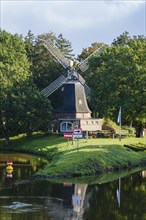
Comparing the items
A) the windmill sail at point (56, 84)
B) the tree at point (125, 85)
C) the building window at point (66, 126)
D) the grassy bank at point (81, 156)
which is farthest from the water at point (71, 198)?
the windmill sail at point (56, 84)

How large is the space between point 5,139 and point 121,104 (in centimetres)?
2108

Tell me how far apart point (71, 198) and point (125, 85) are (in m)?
48.9

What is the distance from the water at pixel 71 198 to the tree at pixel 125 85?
31.8m

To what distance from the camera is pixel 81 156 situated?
171 feet

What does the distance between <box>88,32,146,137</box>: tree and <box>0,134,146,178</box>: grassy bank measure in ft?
19.8

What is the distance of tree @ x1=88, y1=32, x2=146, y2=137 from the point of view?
8028 cm

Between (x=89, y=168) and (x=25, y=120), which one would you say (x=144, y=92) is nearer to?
(x=25, y=120)

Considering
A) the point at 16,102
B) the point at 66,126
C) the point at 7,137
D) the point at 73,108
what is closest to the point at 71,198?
the point at 16,102

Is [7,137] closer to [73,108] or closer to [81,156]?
[73,108]

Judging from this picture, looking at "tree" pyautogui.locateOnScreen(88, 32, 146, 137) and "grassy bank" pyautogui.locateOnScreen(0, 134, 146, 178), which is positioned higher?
"tree" pyautogui.locateOnScreen(88, 32, 146, 137)

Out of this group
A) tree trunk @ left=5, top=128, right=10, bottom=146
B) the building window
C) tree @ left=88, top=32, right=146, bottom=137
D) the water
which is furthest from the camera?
the building window

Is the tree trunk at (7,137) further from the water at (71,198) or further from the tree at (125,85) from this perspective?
the water at (71,198)

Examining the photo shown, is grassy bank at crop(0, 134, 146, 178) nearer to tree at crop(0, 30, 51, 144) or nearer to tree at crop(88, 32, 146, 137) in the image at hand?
tree at crop(0, 30, 51, 144)

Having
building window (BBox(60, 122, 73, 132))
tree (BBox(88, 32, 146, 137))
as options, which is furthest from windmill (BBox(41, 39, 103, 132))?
tree (BBox(88, 32, 146, 137))
